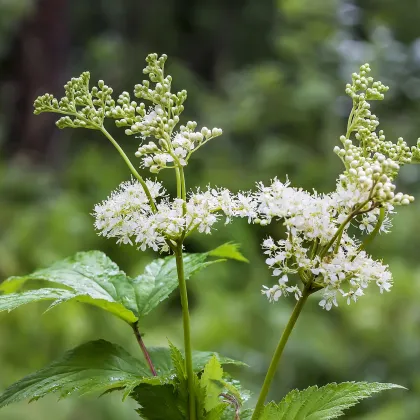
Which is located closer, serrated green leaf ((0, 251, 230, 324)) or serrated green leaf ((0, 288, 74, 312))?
serrated green leaf ((0, 288, 74, 312))

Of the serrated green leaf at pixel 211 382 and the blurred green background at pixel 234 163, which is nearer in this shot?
the serrated green leaf at pixel 211 382

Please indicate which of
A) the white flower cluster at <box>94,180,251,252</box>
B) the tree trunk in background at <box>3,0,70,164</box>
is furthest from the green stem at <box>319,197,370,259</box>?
the tree trunk in background at <box>3,0,70,164</box>

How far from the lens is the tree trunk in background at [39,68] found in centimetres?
574

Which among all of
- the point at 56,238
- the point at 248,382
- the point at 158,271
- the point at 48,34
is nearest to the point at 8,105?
the point at 48,34

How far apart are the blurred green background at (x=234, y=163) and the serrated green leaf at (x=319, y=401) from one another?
237 centimetres

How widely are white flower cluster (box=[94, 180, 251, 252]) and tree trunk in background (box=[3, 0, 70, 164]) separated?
519 cm

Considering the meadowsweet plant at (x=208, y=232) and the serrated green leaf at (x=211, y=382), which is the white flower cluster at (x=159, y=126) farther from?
the serrated green leaf at (x=211, y=382)

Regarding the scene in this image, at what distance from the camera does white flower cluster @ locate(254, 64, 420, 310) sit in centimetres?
62

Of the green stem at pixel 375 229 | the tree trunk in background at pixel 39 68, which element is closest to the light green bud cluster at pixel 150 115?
the green stem at pixel 375 229

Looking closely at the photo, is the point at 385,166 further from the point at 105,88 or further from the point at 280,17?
the point at 280,17

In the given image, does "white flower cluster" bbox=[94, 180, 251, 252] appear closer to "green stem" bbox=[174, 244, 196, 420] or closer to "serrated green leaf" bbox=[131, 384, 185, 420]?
"green stem" bbox=[174, 244, 196, 420]

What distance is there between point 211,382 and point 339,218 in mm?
240

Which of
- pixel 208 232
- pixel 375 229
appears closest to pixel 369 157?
pixel 375 229

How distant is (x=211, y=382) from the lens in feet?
2.28
